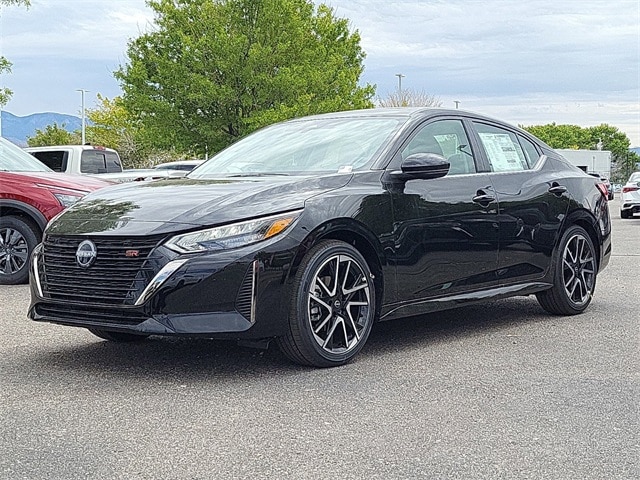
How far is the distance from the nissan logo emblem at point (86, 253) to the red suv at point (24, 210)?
4754 millimetres

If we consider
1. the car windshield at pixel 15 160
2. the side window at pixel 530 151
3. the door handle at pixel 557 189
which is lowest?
the door handle at pixel 557 189

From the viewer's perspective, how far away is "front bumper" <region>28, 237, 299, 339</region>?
189 inches

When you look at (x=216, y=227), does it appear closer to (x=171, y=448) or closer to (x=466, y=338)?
(x=171, y=448)

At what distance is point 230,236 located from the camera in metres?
4.90

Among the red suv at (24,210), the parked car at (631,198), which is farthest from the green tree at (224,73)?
the red suv at (24,210)

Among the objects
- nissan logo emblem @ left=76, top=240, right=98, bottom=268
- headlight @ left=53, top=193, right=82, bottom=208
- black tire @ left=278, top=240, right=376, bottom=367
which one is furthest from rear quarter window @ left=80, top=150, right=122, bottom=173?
black tire @ left=278, top=240, right=376, bottom=367

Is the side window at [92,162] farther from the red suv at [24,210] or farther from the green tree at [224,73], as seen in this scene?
the green tree at [224,73]

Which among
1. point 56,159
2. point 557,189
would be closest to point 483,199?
point 557,189

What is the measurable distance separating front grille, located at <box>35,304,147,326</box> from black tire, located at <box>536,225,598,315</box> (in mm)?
3561

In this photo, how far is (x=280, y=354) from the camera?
18.6 feet

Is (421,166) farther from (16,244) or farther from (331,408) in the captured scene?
(16,244)

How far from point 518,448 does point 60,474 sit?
1818 millimetres

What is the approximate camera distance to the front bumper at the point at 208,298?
15.8ft

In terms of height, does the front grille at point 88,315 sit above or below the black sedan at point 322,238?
below
